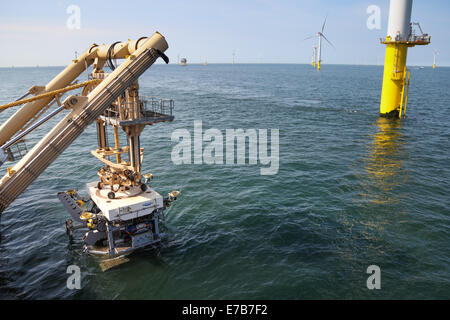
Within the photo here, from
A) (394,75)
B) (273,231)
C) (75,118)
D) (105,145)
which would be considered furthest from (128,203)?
(394,75)

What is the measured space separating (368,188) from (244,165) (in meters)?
15.4

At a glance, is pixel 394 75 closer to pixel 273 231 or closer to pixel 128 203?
pixel 273 231

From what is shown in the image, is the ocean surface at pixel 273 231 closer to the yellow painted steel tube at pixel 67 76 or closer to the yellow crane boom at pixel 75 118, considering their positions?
the yellow crane boom at pixel 75 118

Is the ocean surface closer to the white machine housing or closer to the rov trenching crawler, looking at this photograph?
the rov trenching crawler

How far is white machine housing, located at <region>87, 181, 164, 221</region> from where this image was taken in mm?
22344

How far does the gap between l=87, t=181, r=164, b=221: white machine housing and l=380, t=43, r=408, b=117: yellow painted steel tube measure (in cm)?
5926

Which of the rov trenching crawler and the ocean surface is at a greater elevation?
the rov trenching crawler

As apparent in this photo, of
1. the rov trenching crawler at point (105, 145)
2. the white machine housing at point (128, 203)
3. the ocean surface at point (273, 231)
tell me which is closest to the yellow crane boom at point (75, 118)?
the rov trenching crawler at point (105, 145)

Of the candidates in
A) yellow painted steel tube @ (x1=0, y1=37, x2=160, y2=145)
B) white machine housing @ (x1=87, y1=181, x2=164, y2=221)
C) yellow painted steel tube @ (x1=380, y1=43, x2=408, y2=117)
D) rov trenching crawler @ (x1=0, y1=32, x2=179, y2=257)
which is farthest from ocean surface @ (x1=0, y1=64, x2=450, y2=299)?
yellow painted steel tube @ (x1=380, y1=43, x2=408, y2=117)

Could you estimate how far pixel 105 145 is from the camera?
27844 mm

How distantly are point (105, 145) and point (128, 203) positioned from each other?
23.5 feet

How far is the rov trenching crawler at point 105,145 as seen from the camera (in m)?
21.7
